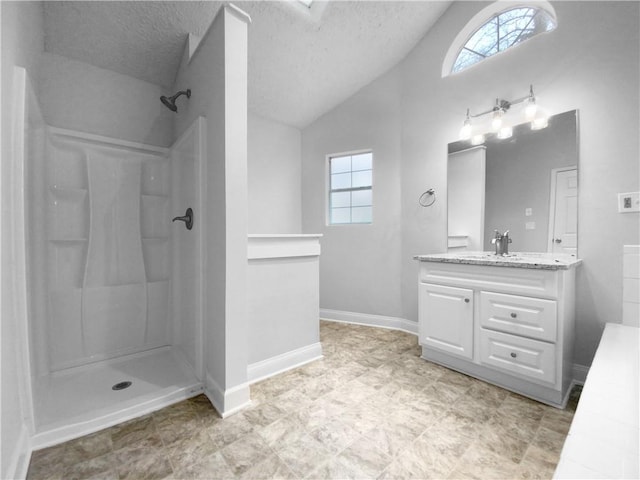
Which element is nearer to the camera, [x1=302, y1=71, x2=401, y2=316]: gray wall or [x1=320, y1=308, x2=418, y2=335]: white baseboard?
[x1=320, y1=308, x2=418, y2=335]: white baseboard

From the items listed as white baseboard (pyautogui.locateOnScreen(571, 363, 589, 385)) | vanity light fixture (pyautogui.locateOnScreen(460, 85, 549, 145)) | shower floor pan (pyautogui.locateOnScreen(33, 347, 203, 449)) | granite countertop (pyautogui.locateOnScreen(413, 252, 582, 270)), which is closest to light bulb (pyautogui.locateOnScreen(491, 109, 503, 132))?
vanity light fixture (pyautogui.locateOnScreen(460, 85, 549, 145))

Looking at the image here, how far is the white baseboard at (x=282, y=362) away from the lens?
72.7 inches

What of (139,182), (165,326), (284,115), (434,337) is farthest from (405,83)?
(165,326)

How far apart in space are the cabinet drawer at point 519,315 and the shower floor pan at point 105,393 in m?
1.93

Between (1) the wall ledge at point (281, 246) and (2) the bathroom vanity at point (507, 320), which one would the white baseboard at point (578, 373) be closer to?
(2) the bathroom vanity at point (507, 320)

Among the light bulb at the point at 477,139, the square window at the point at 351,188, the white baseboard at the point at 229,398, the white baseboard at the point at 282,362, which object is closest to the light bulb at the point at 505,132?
the light bulb at the point at 477,139

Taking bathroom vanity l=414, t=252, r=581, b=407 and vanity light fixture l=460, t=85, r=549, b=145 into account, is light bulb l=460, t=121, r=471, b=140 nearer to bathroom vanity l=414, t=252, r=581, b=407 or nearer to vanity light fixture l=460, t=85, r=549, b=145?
vanity light fixture l=460, t=85, r=549, b=145

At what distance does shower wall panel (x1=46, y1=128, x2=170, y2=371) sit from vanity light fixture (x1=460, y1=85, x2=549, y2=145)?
272cm

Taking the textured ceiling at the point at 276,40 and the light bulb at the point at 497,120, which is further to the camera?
the light bulb at the point at 497,120

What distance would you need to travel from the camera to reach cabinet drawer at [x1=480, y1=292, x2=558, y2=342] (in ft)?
5.16

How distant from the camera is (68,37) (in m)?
1.85

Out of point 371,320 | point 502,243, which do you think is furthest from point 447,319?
point 371,320

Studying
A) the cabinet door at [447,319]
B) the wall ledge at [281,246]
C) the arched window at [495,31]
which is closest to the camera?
the wall ledge at [281,246]

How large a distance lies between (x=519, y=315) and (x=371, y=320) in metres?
1.59
